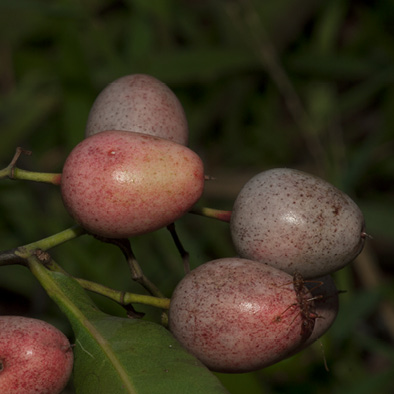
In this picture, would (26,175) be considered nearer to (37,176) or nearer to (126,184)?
(37,176)

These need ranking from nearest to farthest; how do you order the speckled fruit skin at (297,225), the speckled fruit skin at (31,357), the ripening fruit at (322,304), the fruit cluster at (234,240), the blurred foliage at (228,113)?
the speckled fruit skin at (31,357) < the fruit cluster at (234,240) < the speckled fruit skin at (297,225) < the ripening fruit at (322,304) < the blurred foliage at (228,113)

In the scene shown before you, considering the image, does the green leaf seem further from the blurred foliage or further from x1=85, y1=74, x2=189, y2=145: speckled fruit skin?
the blurred foliage

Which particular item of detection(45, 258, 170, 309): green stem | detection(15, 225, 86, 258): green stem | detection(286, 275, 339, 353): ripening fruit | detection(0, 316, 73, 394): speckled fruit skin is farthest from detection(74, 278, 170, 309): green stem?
detection(286, 275, 339, 353): ripening fruit

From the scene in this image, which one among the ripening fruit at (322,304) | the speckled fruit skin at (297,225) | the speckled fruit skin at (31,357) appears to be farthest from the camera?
the ripening fruit at (322,304)

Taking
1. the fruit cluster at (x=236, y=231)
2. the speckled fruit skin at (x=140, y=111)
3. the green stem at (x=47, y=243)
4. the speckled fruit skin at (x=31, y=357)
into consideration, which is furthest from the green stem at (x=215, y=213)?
the speckled fruit skin at (x=31, y=357)

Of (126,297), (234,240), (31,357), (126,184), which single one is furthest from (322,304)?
(31,357)

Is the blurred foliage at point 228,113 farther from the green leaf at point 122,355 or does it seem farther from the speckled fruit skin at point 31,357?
the speckled fruit skin at point 31,357

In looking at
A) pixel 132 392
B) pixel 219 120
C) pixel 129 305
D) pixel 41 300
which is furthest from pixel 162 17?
pixel 132 392
